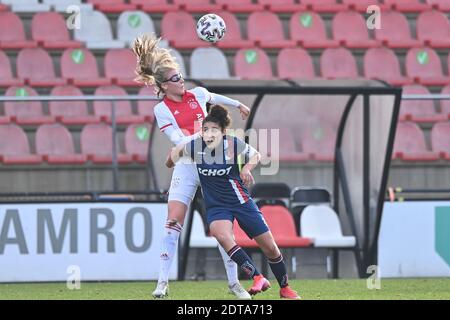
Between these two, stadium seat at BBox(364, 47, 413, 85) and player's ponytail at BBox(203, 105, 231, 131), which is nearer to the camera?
player's ponytail at BBox(203, 105, 231, 131)

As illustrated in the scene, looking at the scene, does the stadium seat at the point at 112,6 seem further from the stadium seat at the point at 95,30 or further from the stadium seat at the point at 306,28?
the stadium seat at the point at 306,28

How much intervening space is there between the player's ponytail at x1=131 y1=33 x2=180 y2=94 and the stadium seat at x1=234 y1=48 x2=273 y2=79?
716 cm

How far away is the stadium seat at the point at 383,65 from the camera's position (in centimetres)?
1838

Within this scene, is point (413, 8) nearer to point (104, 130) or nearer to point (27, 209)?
point (104, 130)

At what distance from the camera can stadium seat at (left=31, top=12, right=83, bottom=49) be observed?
59.5 ft

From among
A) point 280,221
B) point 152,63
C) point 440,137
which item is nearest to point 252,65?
point 440,137

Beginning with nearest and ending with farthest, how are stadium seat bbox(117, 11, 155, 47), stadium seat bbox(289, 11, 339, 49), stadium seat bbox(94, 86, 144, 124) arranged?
stadium seat bbox(94, 86, 144, 124)
stadium seat bbox(117, 11, 155, 47)
stadium seat bbox(289, 11, 339, 49)

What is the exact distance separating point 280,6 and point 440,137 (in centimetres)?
375

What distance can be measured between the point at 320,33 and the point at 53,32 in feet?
13.5

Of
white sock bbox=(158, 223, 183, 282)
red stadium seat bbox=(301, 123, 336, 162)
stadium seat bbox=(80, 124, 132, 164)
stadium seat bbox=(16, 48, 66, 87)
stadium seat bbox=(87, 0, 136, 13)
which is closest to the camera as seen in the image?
white sock bbox=(158, 223, 183, 282)

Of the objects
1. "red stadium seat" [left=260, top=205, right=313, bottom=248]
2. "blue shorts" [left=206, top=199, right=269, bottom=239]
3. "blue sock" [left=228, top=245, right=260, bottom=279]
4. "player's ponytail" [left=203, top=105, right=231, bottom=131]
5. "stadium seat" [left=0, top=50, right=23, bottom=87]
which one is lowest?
"red stadium seat" [left=260, top=205, right=313, bottom=248]

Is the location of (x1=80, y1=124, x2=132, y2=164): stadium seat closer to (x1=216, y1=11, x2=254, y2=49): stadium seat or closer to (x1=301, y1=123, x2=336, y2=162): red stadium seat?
(x1=301, y1=123, x2=336, y2=162): red stadium seat

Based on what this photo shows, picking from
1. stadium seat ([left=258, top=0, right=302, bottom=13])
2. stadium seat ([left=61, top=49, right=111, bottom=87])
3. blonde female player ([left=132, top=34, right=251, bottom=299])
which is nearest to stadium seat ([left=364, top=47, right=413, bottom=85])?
stadium seat ([left=258, top=0, right=302, bottom=13])

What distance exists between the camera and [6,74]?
1747cm
